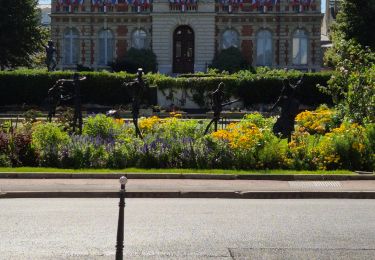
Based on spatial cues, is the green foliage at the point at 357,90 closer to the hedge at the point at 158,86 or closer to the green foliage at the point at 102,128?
the green foliage at the point at 102,128

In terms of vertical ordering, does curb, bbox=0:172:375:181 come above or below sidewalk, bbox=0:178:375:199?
above

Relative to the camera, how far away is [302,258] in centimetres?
852

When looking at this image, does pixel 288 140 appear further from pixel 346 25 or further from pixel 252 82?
pixel 346 25

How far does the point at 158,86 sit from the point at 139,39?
1609 cm

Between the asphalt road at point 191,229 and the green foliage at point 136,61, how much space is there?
36.5 m

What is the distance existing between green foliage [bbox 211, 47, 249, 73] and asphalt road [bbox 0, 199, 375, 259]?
37.2 meters

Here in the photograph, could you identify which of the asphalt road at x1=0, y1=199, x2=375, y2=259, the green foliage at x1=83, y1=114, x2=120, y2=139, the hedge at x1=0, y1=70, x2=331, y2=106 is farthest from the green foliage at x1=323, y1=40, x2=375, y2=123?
the hedge at x1=0, y1=70, x2=331, y2=106

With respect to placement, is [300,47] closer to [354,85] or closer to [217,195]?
[354,85]

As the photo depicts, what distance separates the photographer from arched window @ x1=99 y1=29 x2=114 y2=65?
53.8 metres

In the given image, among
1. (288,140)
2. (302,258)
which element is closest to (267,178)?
(288,140)

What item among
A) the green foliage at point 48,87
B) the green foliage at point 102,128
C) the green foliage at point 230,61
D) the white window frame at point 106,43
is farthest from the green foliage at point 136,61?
the green foliage at point 102,128

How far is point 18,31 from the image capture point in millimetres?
46781

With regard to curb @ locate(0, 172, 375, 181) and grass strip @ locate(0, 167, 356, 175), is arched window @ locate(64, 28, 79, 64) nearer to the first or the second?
grass strip @ locate(0, 167, 356, 175)

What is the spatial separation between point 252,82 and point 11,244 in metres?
30.1
